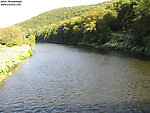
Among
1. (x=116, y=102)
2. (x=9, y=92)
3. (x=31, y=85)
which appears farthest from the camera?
(x=31, y=85)

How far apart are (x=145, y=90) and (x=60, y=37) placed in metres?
104

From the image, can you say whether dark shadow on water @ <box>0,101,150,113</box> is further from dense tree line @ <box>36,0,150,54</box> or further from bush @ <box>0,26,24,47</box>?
bush @ <box>0,26,24,47</box>

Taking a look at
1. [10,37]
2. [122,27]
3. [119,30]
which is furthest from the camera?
[122,27]

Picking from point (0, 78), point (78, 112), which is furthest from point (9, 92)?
point (78, 112)

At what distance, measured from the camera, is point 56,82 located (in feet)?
57.8

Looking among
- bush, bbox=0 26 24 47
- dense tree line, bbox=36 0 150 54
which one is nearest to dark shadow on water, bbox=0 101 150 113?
dense tree line, bbox=36 0 150 54

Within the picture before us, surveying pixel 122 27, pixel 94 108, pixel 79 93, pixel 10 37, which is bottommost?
pixel 94 108

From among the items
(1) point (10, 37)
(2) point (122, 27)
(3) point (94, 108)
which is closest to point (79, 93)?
(3) point (94, 108)

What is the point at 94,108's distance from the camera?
11242mm

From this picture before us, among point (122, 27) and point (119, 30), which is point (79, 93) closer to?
point (119, 30)

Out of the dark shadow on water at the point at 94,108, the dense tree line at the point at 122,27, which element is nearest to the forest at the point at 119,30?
the dense tree line at the point at 122,27

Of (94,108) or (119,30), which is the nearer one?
(94,108)

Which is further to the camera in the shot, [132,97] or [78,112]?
[132,97]

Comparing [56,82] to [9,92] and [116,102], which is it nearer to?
[9,92]
